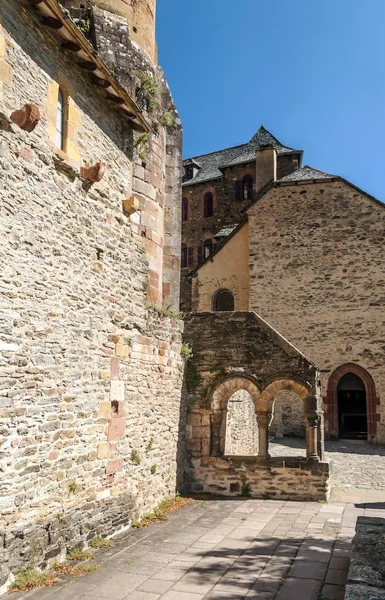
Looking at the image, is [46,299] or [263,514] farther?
[263,514]

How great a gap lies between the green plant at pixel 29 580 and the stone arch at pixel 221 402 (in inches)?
227

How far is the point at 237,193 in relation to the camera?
32.3m

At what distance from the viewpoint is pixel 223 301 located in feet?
78.7

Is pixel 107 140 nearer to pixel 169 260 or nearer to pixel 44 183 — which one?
pixel 44 183

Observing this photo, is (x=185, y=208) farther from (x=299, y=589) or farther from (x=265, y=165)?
(x=299, y=589)

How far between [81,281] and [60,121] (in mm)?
2232

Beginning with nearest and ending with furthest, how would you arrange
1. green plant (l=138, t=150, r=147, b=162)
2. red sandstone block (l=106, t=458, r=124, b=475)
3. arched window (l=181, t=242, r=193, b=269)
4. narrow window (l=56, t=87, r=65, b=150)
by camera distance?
narrow window (l=56, t=87, r=65, b=150) → red sandstone block (l=106, t=458, r=124, b=475) → green plant (l=138, t=150, r=147, b=162) → arched window (l=181, t=242, r=193, b=269)

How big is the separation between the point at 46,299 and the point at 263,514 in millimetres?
5816

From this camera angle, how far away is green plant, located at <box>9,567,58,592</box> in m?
5.82

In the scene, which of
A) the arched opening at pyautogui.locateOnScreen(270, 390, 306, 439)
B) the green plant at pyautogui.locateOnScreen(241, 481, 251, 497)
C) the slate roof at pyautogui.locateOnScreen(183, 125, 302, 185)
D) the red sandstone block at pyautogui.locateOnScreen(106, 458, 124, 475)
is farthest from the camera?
the slate roof at pyautogui.locateOnScreen(183, 125, 302, 185)

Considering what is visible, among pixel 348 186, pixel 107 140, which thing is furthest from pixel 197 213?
pixel 107 140

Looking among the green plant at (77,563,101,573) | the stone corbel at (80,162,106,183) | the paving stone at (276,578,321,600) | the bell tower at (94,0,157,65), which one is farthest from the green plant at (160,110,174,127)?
the paving stone at (276,578,321,600)

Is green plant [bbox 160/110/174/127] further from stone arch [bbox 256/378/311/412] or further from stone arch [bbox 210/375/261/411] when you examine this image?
stone arch [bbox 256/378/311/412]

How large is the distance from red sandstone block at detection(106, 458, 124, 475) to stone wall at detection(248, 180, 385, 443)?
45.0 ft
